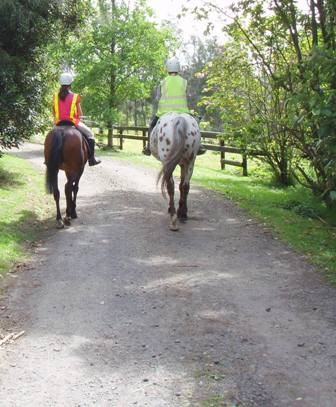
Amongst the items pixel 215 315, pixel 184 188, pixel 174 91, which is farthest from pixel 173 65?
pixel 215 315

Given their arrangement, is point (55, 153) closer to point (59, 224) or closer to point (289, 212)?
point (59, 224)

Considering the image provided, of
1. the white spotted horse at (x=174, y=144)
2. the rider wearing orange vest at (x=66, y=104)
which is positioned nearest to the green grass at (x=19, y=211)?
the rider wearing orange vest at (x=66, y=104)

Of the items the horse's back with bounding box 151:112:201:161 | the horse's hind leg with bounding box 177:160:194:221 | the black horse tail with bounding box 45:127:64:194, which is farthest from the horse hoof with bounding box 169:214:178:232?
the black horse tail with bounding box 45:127:64:194

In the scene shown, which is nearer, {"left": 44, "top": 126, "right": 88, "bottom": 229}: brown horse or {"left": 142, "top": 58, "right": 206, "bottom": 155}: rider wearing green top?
{"left": 44, "top": 126, "right": 88, "bottom": 229}: brown horse

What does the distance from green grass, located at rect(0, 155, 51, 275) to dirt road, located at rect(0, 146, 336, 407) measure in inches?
14.4

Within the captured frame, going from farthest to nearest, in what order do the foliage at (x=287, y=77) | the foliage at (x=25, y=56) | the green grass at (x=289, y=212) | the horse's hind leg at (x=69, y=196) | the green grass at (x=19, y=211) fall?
1. the foliage at (x=25, y=56)
2. the horse's hind leg at (x=69, y=196)
3. the green grass at (x=289, y=212)
4. the green grass at (x=19, y=211)
5. the foliage at (x=287, y=77)

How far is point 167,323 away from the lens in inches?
210

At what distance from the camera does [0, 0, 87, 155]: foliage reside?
38.8ft

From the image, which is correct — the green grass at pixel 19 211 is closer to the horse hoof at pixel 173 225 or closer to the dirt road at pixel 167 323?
the dirt road at pixel 167 323

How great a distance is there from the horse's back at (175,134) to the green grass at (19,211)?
2629 millimetres

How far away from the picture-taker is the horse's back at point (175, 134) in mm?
8914

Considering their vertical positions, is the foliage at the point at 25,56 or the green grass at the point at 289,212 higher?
the foliage at the point at 25,56

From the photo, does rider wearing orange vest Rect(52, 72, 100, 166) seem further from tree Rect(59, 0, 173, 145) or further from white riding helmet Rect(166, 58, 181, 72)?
tree Rect(59, 0, 173, 145)

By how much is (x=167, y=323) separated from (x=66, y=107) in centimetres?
547
